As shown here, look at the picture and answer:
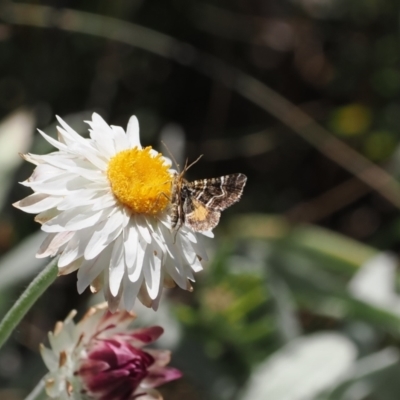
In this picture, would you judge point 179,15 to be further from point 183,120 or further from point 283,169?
point 283,169

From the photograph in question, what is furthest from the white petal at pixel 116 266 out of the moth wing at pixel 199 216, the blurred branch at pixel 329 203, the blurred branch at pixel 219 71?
the blurred branch at pixel 329 203

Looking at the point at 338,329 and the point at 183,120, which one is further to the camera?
the point at 183,120

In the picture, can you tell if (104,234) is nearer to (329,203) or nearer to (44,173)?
(44,173)

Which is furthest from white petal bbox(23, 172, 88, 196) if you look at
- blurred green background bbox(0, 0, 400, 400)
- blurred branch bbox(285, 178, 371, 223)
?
blurred branch bbox(285, 178, 371, 223)

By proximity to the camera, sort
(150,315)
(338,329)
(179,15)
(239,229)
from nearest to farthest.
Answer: (150,315) < (338,329) < (239,229) < (179,15)

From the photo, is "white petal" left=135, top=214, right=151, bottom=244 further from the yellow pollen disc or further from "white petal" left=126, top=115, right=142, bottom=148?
"white petal" left=126, top=115, right=142, bottom=148

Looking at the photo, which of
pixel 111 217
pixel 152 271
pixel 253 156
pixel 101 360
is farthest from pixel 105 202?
pixel 253 156

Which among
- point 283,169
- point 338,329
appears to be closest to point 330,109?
point 283,169

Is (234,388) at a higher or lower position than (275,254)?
lower
